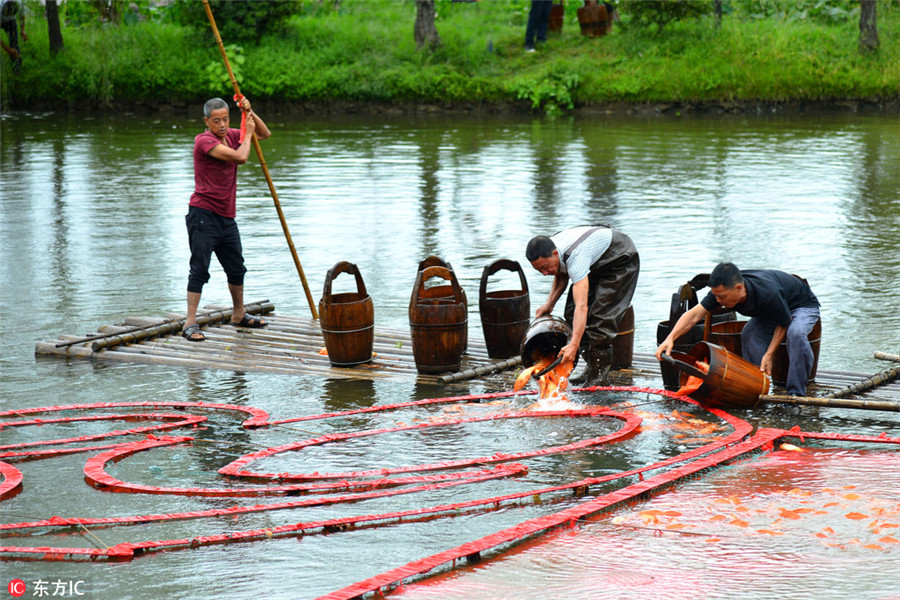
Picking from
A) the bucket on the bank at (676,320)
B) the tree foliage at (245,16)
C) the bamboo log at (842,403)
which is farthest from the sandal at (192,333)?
the tree foliage at (245,16)

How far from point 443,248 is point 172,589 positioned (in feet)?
30.7

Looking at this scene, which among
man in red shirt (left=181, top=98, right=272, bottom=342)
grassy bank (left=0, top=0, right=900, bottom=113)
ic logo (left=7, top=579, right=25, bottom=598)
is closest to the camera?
ic logo (left=7, top=579, right=25, bottom=598)

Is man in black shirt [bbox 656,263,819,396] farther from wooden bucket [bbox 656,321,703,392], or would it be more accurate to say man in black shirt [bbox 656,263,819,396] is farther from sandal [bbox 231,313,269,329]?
sandal [bbox 231,313,269,329]

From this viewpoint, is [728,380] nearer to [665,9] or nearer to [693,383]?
[693,383]

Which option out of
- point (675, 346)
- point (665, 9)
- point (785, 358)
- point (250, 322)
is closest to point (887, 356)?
point (785, 358)

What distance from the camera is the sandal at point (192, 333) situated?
9.71 m

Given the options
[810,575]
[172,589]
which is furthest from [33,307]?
[810,575]

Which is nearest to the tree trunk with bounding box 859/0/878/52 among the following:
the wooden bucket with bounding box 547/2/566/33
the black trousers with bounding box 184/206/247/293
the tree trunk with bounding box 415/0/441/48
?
the wooden bucket with bounding box 547/2/566/33

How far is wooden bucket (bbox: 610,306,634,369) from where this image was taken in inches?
330

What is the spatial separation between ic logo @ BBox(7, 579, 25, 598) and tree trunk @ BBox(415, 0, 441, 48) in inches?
1219

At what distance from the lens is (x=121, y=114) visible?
3403cm

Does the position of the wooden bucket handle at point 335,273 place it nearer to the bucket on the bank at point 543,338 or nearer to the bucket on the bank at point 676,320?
the bucket on the bank at point 543,338

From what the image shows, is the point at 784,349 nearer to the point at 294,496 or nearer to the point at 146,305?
the point at 294,496

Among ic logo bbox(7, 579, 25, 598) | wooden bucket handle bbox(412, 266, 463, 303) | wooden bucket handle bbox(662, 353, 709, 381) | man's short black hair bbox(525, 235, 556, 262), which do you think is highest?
man's short black hair bbox(525, 235, 556, 262)
